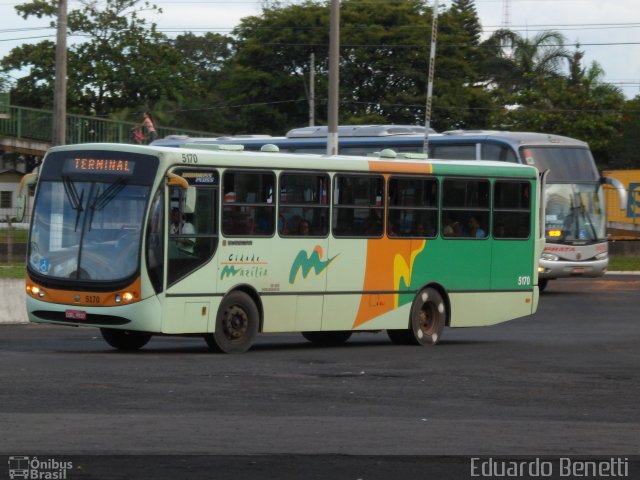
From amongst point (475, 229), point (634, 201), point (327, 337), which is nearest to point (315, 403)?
point (327, 337)

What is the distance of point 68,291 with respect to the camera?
18.6 meters

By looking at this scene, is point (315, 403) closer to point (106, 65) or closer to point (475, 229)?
point (475, 229)

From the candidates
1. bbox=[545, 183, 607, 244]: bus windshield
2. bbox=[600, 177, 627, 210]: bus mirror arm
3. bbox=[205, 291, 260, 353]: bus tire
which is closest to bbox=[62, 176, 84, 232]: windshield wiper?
bbox=[205, 291, 260, 353]: bus tire

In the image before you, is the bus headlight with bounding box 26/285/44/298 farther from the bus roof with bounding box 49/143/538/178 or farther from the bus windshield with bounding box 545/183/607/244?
the bus windshield with bounding box 545/183/607/244

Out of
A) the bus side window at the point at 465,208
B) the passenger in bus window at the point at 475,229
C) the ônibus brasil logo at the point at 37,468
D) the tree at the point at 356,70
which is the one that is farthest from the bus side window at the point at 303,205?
the tree at the point at 356,70

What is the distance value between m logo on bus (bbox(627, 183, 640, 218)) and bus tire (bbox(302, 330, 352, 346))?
38.1 meters

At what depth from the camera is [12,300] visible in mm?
25703

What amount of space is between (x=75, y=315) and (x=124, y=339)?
1.67 m

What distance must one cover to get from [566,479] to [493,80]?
251 feet

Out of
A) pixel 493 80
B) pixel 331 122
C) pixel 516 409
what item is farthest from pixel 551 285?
pixel 493 80

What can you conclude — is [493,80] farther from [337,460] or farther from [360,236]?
[337,460]

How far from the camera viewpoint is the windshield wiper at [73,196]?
18734mm

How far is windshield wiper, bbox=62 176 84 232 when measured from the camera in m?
18.7

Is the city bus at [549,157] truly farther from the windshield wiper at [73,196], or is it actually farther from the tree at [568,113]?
the tree at [568,113]
